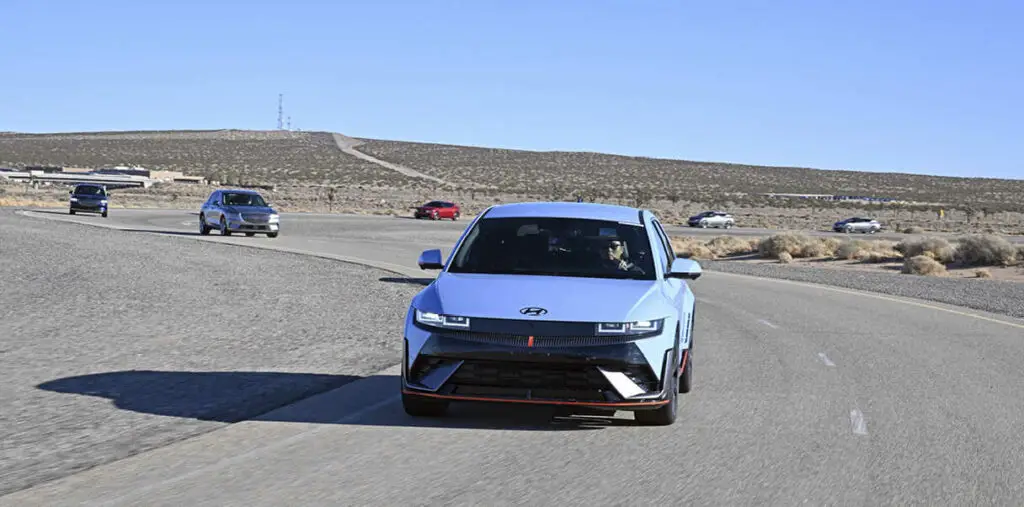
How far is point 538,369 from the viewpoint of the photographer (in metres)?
7.95

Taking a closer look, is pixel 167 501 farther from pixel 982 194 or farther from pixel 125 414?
pixel 982 194

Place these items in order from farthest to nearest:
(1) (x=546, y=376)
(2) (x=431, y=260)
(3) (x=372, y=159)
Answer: (3) (x=372, y=159) < (2) (x=431, y=260) < (1) (x=546, y=376)

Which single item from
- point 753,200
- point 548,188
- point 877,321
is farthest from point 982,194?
point 877,321

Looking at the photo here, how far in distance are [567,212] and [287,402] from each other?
2581mm

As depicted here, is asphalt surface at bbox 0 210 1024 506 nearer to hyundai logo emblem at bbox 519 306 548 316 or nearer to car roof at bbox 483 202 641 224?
hyundai logo emblem at bbox 519 306 548 316

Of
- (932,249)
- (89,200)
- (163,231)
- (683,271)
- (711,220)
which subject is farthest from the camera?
(711,220)

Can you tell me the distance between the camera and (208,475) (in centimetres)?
675

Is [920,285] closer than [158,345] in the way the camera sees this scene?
No

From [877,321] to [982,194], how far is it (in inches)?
5339

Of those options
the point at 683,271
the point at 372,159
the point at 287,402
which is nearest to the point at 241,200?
the point at 287,402

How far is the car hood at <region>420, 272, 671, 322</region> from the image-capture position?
8062mm

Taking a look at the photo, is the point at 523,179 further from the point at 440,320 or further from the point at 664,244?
the point at 440,320

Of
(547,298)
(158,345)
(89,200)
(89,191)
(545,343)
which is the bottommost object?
(89,200)

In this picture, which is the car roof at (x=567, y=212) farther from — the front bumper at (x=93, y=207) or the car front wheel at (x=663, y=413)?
the front bumper at (x=93, y=207)
